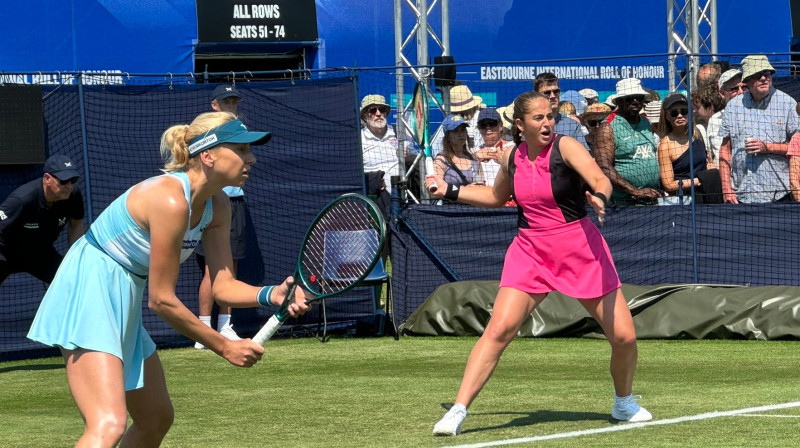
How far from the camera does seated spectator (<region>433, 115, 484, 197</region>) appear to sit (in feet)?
42.5

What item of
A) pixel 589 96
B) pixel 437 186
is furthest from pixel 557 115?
pixel 437 186

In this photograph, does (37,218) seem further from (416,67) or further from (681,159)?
(681,159)

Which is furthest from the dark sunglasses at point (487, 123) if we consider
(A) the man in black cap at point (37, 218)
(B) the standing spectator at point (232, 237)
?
(A) the man in black cap at point (37, 218)

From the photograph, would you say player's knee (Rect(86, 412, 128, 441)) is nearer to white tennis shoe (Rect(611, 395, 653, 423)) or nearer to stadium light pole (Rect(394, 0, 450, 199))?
white tennis shoe (Rect(611, 395, 653, 423))

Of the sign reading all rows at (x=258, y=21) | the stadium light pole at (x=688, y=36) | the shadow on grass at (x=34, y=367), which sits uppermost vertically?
the sign reading all rows at (x=258, y=21)

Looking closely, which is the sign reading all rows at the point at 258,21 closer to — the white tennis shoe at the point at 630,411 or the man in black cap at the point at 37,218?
the man in black cap at the point at 37,218

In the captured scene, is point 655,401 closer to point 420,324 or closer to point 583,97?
point 420,324

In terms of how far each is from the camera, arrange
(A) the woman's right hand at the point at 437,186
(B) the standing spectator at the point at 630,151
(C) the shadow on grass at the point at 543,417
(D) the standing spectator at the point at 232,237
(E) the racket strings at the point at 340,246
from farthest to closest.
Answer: (B) the standing spectator at the point at 630,151 < (D) the standing spectator at the point at 232,237 < (A) the woman's right hand at the point at 437,186 < (C) the shadow on grass at the point at 543,417 < (E) the racket strings at the point at 340,246

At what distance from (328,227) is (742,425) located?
265cm

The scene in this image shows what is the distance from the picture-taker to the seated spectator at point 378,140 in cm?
1421

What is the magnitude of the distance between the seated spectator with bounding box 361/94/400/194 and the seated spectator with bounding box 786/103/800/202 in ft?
13.6

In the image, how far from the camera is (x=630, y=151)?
12828mm

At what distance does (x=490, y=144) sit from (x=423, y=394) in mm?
5000

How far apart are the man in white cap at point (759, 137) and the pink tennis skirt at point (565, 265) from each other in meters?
5.73
